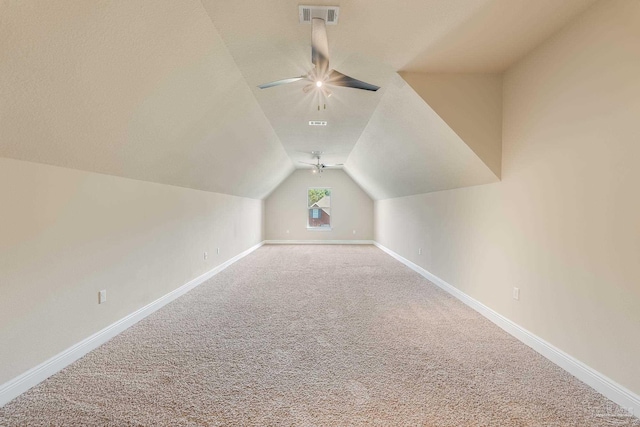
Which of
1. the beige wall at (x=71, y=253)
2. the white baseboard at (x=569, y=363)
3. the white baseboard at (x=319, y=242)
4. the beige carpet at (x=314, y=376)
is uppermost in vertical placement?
the beige wall at (x=71, y=253)

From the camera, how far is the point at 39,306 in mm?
1963

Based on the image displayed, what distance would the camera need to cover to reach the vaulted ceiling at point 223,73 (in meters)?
1.57

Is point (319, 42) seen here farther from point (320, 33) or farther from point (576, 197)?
point (576, 197)

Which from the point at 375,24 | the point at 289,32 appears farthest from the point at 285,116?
the point at 375,24

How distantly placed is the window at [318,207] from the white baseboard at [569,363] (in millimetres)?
6387

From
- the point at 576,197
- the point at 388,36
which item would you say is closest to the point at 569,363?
the point at 576,197

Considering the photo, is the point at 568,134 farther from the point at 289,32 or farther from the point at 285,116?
the point at 285,116

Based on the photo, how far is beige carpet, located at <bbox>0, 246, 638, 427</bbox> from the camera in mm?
1616

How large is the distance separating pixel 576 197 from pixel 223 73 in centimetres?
302

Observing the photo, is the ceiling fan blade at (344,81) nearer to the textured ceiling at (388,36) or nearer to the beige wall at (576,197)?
the textured ceiling at (388,36)

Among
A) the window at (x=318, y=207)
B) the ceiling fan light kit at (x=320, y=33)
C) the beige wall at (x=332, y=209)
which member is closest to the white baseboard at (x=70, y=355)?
the ceiling fan light kit at (x=320, y=33)

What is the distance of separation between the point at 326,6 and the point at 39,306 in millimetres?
2823

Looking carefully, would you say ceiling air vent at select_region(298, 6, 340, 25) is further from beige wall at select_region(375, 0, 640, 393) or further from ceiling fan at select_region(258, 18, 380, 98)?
beige wall at select_region(375, 0, 640, 393)

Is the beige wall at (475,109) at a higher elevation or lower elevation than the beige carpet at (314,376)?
higher
